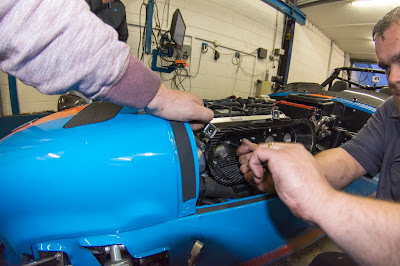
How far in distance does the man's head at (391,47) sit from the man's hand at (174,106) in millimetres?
737

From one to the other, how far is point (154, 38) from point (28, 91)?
5.99 feet

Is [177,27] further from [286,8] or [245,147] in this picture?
[286,8]

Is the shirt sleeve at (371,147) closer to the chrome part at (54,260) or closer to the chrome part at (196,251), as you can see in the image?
the chrome part at (196,251)

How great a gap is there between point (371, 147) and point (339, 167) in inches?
8.5

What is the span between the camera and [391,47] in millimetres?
798

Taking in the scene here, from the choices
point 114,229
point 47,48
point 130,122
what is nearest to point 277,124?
point 130,122

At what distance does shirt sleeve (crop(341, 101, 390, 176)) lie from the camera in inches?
42.2

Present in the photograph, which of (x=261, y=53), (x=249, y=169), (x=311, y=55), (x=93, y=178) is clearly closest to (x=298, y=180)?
(x=249, y=169)

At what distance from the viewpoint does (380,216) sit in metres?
0.51

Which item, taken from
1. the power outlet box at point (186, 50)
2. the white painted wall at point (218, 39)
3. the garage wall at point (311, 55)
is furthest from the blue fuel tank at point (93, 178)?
the garage wall at point (311, 55)

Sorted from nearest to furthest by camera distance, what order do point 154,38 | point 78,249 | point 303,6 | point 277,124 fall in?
point 78,249 < point 277,124 < point 154,38 < point 303,6

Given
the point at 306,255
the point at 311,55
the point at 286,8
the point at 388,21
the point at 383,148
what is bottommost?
the point at 306,255

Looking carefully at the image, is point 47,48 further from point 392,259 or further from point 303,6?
point 303,6

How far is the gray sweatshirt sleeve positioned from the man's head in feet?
3.18
